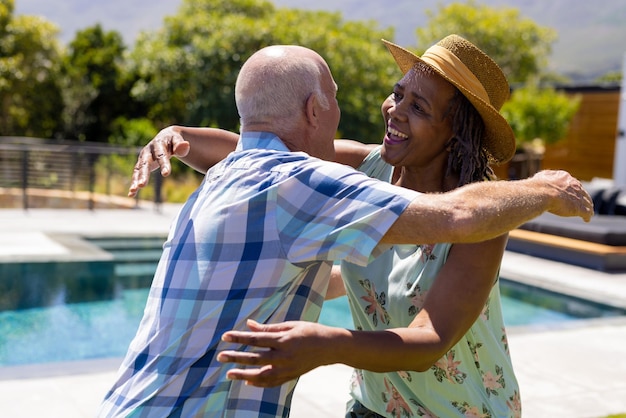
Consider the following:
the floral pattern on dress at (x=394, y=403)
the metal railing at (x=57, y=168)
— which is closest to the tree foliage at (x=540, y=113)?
the metal railing at (x=57, y=168)

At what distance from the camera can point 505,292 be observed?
8.78m

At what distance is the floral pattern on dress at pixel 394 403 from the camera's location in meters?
1.94

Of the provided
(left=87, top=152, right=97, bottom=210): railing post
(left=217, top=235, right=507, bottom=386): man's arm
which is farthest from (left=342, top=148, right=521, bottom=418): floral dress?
(left=87, top=152, right=97, bottom=210): railing post

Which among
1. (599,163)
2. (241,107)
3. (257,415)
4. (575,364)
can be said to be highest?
(241,107)

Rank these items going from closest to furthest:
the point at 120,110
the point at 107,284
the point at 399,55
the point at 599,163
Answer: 1. the point at 399,55
2. the point at 107,284
3. the point at 120,110
4. the point at 599,163

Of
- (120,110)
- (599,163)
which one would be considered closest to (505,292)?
(120,110)

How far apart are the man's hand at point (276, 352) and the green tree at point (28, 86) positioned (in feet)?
75.5

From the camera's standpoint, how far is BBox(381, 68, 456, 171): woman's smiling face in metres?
1.95

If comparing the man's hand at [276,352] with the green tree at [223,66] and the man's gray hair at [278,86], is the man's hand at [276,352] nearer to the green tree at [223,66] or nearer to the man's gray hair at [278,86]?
the man's gray hair at [278,86]

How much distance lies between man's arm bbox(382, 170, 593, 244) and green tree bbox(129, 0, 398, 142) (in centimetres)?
1809

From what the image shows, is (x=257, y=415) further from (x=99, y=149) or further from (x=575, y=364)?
(x=99, y=149)

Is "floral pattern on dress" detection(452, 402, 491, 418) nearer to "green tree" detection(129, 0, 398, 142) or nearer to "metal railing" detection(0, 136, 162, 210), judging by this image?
"metal railing" detection(0, 136, 162, 210)

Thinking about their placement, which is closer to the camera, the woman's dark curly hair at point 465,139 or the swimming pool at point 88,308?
the woman's dark curly hair at point 465,139

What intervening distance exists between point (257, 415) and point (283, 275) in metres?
0.28
